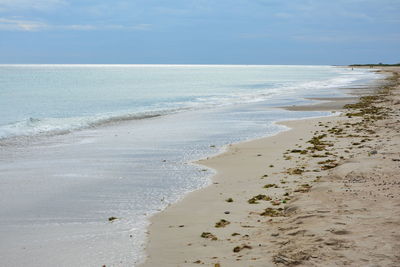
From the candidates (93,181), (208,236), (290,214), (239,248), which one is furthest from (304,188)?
(93,181)

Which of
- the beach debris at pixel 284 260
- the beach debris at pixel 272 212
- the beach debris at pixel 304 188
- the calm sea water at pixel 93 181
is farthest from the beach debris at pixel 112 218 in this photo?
the beach debris at pixel 304 188

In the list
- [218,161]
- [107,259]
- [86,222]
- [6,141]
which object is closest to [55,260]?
[107,259]

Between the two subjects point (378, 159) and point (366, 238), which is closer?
point (366, 238)

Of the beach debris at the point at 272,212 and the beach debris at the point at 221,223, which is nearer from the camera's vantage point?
the beach debris at the point at 221,223

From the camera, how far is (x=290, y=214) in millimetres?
6629

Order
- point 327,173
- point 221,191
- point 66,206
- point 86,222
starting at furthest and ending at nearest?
point 327,173 → point 221,191 → point 66,206 → point 86,222

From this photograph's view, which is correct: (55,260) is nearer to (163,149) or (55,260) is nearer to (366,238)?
(366,238)

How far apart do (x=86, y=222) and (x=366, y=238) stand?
4.07m

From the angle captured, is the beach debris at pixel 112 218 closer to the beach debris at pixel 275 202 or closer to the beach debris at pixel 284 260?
the beach debris at pixel 275 202

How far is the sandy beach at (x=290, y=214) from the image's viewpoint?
5.04 meters

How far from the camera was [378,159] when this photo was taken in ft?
31.0

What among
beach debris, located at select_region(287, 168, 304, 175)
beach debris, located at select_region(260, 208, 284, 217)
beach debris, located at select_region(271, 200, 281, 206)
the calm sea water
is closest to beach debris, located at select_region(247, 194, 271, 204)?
beach debris, located at select_region(271, 200, 281, 206)

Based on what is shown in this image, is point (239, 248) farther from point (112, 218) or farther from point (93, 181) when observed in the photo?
point (93, 181)

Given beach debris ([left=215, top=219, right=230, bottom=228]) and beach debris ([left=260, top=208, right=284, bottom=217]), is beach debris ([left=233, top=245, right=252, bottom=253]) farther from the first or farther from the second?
beach debris ([left=260, top=208, right=284, bottom=217])
